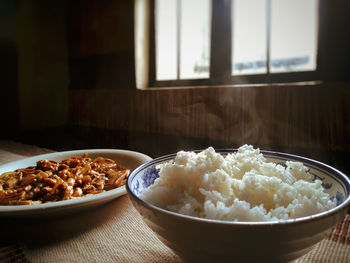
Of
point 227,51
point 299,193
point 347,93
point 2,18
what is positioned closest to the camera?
point 299,193

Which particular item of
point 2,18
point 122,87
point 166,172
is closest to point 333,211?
point 166,172

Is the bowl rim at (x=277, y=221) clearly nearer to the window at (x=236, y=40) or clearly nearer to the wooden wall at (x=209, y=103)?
the wooden wall at (x=209, y=103)

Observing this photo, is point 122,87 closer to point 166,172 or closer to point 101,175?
point 101,175

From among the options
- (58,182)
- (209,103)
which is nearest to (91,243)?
(58,182)

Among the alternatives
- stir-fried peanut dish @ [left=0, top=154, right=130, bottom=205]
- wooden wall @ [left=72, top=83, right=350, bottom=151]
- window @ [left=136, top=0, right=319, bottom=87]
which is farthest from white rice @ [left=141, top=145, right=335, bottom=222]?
window @ [left=136, top=0, right=319, bottom=87]

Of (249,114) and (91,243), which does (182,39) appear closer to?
(249,114)

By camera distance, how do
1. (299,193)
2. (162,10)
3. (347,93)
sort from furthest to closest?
(162,10) → (347,93) → (299,193)
